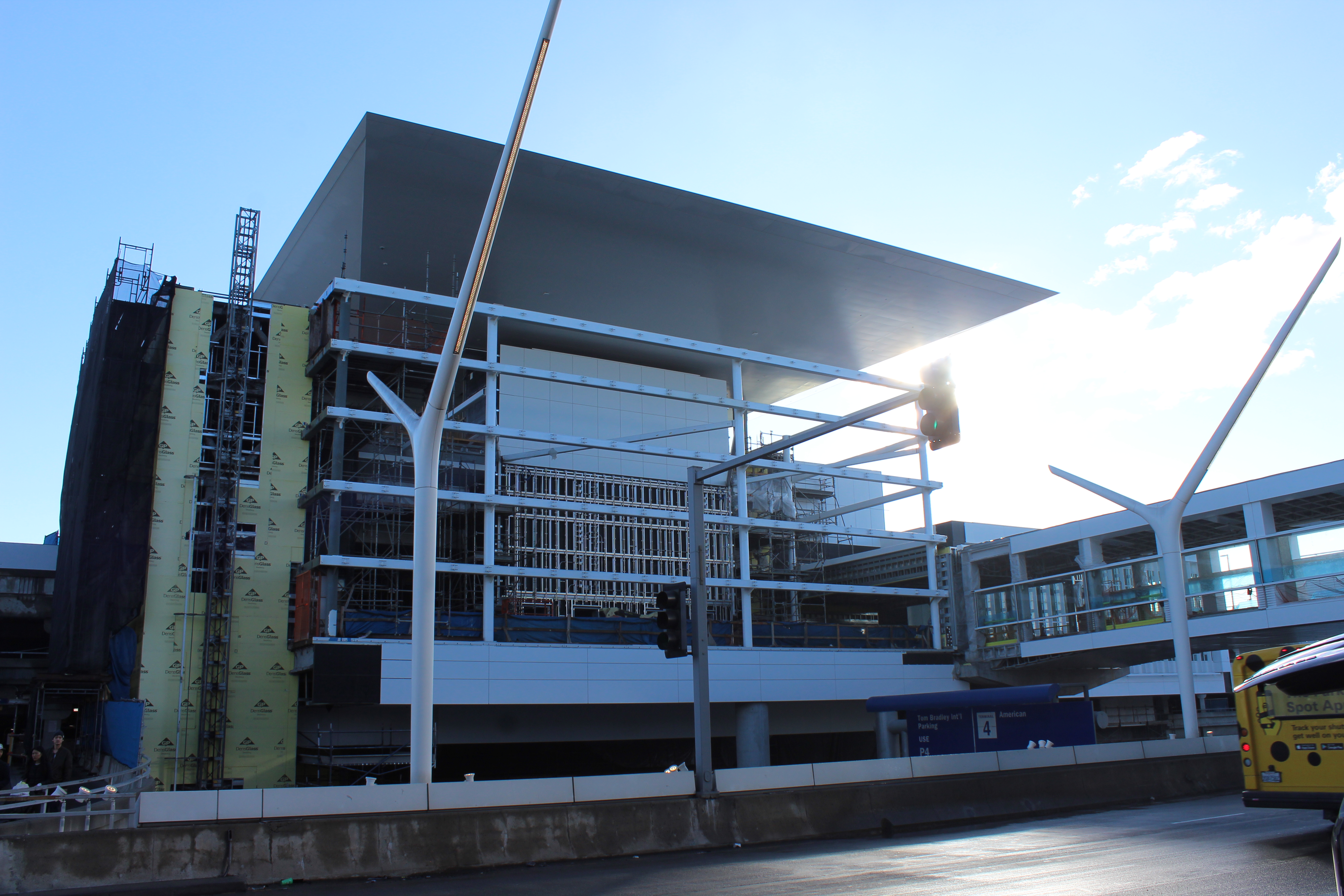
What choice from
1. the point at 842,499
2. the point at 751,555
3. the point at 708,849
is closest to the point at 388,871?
the point at 708,849

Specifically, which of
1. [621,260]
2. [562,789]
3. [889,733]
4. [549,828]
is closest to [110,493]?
[621,260]

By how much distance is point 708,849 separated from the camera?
603 inches

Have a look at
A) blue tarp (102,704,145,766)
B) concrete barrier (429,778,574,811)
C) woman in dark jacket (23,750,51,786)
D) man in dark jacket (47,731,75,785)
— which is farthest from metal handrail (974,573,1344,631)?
blue tarp (102,704,145,766)

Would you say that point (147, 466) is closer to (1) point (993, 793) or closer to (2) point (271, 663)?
(2) point (271, 663)

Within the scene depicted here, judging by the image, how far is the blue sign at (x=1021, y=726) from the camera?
2419cm

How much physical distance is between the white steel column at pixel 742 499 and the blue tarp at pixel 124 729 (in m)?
20.1

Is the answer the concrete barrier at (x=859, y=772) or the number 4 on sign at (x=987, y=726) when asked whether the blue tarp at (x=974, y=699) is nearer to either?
the number 4 on sign at (x=987, y=726)

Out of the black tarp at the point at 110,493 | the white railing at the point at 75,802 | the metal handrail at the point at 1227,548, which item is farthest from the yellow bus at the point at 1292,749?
the black tarp at the point at 110,493

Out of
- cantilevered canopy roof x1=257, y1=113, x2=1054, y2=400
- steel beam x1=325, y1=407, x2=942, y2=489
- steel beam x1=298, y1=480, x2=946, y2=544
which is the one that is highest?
cantilevered canopy roof x1=257, y1=113, x2=1054, y2=400

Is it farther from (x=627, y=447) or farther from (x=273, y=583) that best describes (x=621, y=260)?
(x=273, y=583)

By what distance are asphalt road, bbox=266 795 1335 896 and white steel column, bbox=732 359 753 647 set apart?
76.4ft

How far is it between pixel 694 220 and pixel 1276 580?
21.6 metres

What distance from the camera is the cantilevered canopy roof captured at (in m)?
34.5

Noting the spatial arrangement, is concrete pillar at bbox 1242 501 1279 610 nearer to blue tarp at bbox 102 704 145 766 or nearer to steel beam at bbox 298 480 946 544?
steel beam at bbox 298 480 946 544
